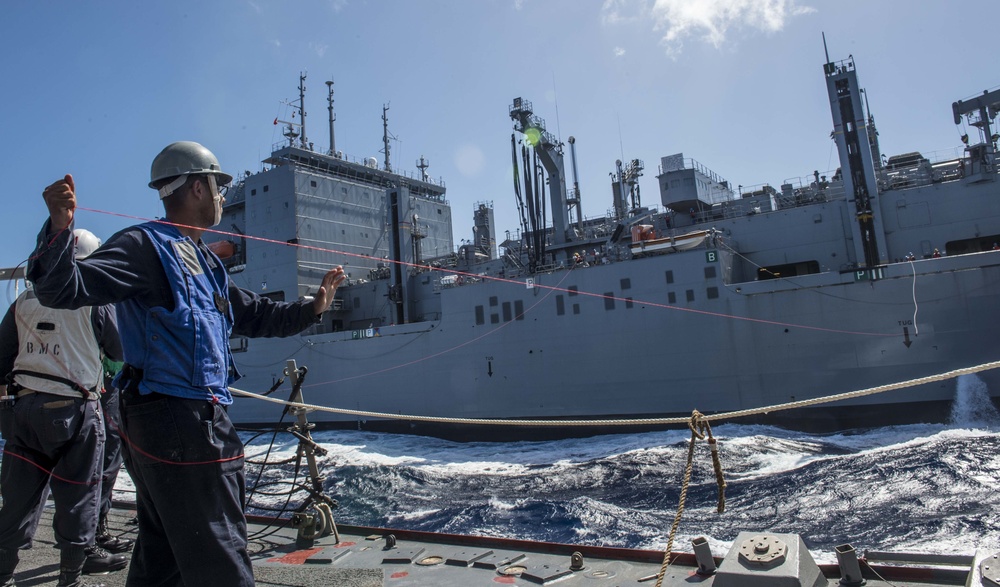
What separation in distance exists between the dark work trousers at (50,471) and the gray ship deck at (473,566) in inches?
15.8

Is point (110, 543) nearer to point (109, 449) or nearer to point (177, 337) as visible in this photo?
point (109, 449)

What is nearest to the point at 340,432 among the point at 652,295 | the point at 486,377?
the point at 486,377

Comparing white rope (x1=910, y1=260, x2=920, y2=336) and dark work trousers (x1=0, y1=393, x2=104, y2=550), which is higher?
white rope (x1=910, y1=260, x2=920, y2=336)

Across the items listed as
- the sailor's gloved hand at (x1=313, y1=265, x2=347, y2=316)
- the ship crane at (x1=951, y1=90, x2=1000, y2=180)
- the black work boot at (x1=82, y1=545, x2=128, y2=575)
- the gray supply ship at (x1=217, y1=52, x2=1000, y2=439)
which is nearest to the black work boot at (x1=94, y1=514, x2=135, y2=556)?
the black work boot at (x1=82, y1=545, x2=128, y2=575)

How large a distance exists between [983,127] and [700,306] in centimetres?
812

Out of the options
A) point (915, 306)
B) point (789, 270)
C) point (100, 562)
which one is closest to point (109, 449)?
point (100, 562)

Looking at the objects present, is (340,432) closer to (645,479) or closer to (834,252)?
(645,479)

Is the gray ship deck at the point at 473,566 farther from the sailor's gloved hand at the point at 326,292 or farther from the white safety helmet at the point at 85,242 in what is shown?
the white safety helmet at the point at 85,242

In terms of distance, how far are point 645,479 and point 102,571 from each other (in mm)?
8621

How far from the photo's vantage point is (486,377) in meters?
15.6

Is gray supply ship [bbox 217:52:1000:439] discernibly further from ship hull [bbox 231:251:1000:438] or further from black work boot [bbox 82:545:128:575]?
black work boot [bbox 82:545:128:575]

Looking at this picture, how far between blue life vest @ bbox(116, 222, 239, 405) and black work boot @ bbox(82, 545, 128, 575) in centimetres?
225

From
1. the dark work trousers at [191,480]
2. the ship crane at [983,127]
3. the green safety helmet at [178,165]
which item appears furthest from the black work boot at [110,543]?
the ship crane at [983,127]

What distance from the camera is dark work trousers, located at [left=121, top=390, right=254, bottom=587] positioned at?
5.33 feet
